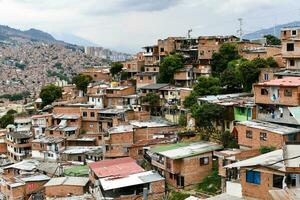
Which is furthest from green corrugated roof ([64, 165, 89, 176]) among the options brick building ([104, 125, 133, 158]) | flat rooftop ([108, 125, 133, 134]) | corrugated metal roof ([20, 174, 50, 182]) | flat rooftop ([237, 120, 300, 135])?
flat rooftop ([237, 120, 300, 135])

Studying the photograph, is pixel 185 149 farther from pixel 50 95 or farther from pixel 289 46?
pixel 50 95

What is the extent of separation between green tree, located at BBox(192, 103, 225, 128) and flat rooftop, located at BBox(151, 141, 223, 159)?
1.35 metres

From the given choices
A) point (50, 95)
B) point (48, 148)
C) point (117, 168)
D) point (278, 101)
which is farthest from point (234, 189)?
point (50, 95)

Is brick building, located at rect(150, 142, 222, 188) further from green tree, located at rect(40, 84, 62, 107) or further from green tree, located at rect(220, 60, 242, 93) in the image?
green tree, located at rect(40, 84, 62, 107)

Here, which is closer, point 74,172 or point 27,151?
point 74,172

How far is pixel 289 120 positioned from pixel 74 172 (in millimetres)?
14616

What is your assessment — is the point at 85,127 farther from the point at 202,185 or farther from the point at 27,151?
the point at 202,185

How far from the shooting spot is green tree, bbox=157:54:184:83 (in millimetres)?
42188

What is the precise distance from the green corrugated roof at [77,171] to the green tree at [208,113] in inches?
324

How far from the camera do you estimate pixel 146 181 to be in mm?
24594

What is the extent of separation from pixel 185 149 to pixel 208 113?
2799mm

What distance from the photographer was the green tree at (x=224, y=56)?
133 ft

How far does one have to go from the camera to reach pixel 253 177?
1543 centimetres

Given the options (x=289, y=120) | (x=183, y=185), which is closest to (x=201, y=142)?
(x=183, y=185)
